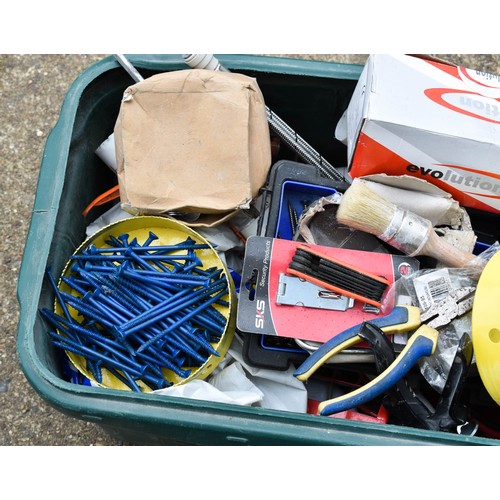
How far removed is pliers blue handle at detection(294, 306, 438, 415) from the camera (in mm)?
1122

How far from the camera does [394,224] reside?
1243mm

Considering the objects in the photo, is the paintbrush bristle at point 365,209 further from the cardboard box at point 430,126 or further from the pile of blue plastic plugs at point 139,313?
the pile of blue plastic plugs at point 139,313

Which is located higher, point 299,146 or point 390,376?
point 299,146

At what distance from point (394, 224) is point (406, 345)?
236 millimetres

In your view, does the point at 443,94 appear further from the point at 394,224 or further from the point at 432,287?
the point at 432,287

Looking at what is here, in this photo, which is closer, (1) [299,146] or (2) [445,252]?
(2) [445,252]

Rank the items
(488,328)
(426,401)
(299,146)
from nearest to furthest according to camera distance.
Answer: (488,328), (426,401), (299,146)

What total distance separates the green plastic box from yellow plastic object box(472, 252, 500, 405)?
11 centimetres

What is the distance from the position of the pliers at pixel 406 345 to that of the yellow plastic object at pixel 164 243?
0.18 m

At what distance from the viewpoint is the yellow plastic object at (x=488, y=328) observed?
3.49 feet

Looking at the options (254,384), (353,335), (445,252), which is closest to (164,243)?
(254,384)

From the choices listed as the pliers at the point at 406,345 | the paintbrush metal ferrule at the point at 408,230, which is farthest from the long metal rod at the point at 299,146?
the pliers at the point at 406,345

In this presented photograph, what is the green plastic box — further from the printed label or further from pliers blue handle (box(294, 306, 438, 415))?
the printed label

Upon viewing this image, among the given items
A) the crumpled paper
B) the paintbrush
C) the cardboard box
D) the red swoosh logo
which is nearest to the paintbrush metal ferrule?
the paintbrush
